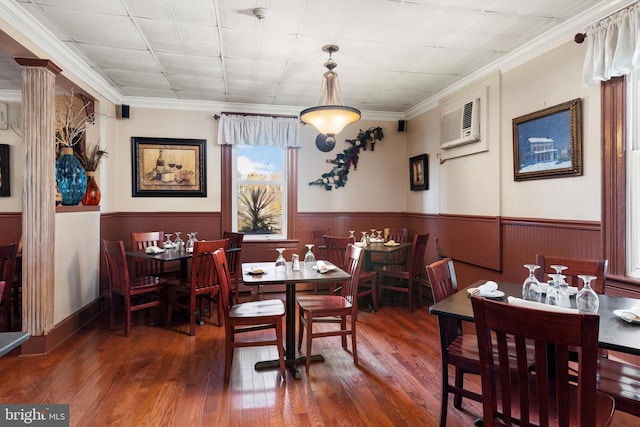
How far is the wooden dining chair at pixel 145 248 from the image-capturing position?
14.6 feet

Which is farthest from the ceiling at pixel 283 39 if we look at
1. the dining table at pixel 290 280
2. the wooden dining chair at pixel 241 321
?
the dining table at pixel 290 280

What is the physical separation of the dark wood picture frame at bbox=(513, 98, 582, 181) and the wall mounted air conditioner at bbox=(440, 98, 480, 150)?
1.85 ft

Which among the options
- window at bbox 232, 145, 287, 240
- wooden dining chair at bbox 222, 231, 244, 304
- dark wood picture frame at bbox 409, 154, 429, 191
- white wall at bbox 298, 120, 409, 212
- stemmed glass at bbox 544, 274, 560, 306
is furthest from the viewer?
white wall at bbox 298, 120, 409, 212

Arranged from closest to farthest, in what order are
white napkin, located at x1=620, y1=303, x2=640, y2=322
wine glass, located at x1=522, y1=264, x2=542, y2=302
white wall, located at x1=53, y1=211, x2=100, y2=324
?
white napkin, located at x1=620, y1=303, x2=640, y2=322 < wine glass, located at x1=522, y1=264, x2=542, y2=302 < white wall, located at x1=53, y1=211, x2=100, y2=324

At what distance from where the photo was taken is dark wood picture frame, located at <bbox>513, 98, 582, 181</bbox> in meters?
→ 2.89

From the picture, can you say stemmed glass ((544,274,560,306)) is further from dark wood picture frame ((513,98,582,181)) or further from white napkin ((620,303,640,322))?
dark wood picture frame ((513,98,582,181))

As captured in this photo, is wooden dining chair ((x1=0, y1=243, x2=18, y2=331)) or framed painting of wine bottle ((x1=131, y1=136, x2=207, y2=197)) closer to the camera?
wooden dining chair ((x1=0, y1=243, x2=18, y2=331))

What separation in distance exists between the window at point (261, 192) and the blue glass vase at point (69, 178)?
2.04 meters

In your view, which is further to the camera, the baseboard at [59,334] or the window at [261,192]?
the window at [261,192]

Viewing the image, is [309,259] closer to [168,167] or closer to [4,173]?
[168,167]

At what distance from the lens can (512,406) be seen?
1494 millimetres

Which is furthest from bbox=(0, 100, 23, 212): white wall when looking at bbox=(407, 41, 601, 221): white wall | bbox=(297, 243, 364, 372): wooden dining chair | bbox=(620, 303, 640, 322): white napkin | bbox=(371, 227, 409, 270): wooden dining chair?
bbox=(620, 303, 640, 322): white napkin

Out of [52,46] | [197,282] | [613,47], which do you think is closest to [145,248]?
[197,282]

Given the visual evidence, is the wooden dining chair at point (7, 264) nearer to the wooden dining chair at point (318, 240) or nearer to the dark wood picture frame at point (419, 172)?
the wooden dining chair at point (318, 240)
